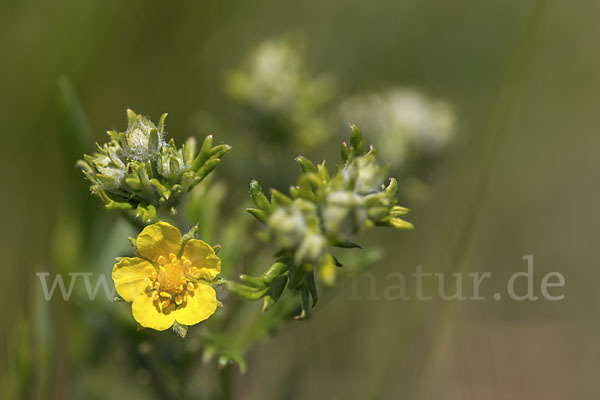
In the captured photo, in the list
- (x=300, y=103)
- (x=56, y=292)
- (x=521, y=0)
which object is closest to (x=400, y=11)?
(x=521, y=0)

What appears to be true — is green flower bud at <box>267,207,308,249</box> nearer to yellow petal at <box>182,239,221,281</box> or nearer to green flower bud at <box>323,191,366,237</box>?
green flower bud at <box>323,191,366,237</box>

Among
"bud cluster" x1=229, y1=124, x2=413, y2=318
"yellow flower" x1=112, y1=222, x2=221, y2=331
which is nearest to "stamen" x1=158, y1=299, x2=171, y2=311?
"yellow flower" x1=112, y1=222, x2=221, y2=331

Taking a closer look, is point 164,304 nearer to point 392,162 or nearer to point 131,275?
point 131,275

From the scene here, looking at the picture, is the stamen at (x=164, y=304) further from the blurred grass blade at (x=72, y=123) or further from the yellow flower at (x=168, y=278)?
the blurred grass blade at (x=72, y=123)

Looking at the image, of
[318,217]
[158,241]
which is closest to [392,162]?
[318,217]

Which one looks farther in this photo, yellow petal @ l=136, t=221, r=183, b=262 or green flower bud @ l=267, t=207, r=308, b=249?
yellow petal @ l=136, t=221, r=183, b=262

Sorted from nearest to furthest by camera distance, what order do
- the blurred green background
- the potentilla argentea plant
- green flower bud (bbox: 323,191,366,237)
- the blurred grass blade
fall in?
green flower bud (bbox: 323,191,366,237)
the potentilla argentea plant
the blurred grass blade
the blurred green background
